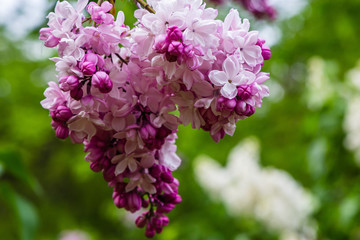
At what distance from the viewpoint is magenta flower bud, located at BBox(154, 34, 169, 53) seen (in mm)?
460

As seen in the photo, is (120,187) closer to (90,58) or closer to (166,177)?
(166,177)

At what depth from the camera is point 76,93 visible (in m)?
0.49

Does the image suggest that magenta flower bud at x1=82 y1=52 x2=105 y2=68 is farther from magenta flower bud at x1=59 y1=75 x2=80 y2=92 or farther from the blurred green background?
the blurred green background

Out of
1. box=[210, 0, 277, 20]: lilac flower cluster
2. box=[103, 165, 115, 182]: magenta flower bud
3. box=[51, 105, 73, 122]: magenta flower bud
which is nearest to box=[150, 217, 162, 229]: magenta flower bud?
box=[103, 165, 115, 182]: magenta flower bud

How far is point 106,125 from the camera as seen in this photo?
1.74 feet

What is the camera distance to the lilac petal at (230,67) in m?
0.48

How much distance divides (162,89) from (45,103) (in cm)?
16

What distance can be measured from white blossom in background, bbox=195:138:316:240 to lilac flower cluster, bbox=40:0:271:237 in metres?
1.94

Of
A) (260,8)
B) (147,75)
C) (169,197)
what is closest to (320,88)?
(260,8)

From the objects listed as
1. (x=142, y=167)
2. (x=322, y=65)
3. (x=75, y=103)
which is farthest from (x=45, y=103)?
(x=322, y=65)

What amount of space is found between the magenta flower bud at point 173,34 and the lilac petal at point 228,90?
3.2 inches

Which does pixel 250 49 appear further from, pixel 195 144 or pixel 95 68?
pixel 195 144

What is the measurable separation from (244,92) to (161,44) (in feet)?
0.38

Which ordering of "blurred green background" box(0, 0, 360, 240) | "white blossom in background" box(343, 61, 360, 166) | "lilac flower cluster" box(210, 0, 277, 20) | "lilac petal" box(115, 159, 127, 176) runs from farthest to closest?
"white blossom in background" box(343, 61, 360, 166) → "blurred green background" box(0, 0, 360, 240) → "lilac flower cluster" box(210, 0, 277, 20) → "lilac petal" box(115, 159, 127, 176)
